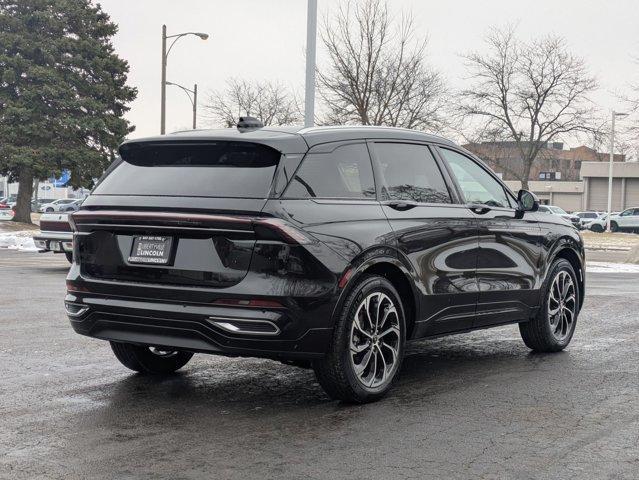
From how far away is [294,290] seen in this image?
5.18m

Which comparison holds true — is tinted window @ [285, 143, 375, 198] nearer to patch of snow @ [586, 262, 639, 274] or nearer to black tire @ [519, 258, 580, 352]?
black tire @ [519, 258, 580, 352]

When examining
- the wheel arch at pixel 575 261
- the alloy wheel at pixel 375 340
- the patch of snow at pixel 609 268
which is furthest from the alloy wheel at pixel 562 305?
the patch of snow at pixel 609 268

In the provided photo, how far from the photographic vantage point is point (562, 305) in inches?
A: 313

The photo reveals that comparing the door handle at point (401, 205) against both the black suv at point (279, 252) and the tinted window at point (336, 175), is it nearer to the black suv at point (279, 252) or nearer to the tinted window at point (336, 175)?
the black suv at point (279, 252)

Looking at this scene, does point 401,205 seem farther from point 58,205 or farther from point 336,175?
A: point 58,205

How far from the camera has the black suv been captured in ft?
17.0

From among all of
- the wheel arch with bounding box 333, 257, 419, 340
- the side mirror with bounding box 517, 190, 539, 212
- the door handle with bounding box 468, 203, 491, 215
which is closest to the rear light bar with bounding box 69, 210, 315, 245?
the wheel arch with bounding box 333, 257, 419, 340

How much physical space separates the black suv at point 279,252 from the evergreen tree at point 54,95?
35360 mm

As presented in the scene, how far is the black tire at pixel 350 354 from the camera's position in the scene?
17.8 ft

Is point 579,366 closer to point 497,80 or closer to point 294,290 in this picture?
point 294,290

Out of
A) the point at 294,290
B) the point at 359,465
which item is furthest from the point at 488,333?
the point at 359,465

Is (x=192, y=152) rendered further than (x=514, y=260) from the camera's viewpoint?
No

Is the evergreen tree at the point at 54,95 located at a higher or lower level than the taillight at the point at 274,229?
higher

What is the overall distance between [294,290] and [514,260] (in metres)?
2.66
